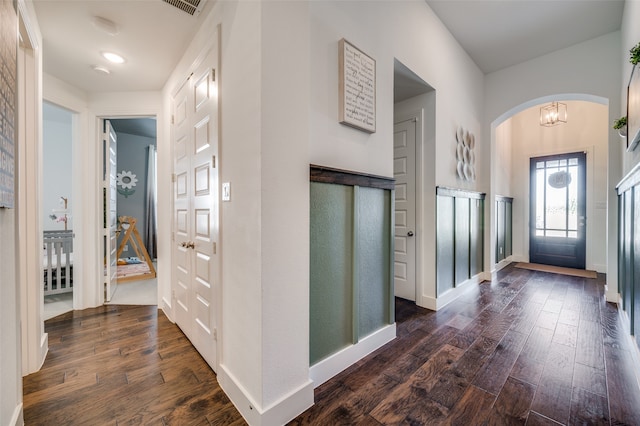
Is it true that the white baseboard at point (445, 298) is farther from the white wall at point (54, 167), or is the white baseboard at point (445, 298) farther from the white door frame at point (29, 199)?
A: the white wall at point (54, 167)

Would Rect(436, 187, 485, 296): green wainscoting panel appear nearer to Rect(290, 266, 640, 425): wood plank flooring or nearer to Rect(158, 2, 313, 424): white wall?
Rect(290, 266, 640, 425): wood plank flooring

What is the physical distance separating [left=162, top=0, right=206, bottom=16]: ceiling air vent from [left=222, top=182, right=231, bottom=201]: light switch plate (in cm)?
132

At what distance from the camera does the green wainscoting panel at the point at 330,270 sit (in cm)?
166

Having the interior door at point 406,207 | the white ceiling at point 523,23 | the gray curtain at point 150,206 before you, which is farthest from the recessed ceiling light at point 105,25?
the gray curtain at point 150,206

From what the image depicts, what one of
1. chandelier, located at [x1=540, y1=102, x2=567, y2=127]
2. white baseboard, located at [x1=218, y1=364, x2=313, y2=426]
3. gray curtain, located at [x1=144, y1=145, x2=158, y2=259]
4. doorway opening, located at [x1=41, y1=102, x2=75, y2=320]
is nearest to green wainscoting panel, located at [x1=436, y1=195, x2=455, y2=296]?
white baseboard, located at [x1=218, y1=364, x2=313, y2=426]

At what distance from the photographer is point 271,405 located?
1335 mm

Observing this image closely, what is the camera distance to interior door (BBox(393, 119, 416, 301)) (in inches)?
121

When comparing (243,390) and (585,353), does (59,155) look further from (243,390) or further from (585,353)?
(585,353)

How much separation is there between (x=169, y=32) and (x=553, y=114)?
5.92 metres

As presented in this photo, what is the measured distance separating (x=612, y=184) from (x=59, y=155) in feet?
27.4

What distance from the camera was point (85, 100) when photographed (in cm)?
304

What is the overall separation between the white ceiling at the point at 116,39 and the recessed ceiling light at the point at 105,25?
1.0 inches

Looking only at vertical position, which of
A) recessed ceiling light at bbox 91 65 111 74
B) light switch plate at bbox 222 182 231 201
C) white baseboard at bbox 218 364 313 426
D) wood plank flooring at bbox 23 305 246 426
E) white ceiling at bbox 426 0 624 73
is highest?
white ceiling at bbox 426 0 624 73

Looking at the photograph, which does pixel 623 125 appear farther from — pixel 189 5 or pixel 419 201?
pixel 189 5
